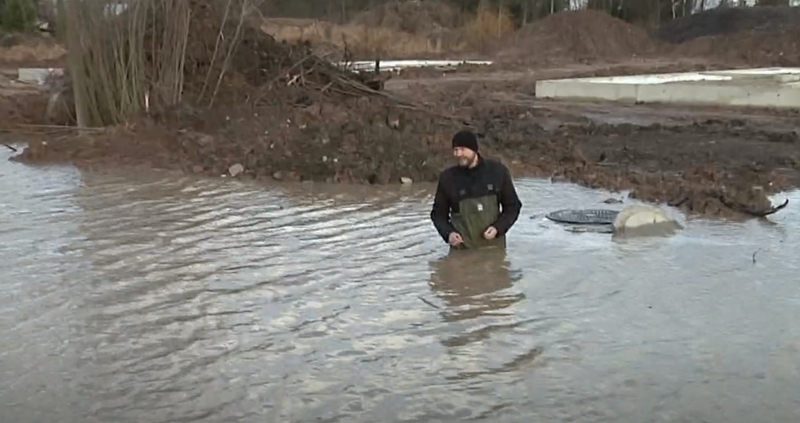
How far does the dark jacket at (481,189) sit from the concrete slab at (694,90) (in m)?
15.0

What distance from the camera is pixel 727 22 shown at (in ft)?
171

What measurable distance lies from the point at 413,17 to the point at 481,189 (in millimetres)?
53297

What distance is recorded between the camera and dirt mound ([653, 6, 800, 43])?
5056cm

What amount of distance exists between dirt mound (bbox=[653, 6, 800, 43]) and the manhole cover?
4213cm

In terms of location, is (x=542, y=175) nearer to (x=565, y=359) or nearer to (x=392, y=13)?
(x=565, y=359)

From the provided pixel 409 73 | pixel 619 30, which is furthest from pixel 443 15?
pixel 409 73

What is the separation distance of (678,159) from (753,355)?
9301 millimetres

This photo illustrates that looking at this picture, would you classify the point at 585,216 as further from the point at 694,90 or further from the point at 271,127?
the point at 694,90

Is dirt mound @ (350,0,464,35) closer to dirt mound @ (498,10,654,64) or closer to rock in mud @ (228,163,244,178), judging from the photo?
dirt mound @ (498,10,654,64)

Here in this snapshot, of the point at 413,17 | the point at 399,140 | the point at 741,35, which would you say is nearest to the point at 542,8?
the point at 413,17

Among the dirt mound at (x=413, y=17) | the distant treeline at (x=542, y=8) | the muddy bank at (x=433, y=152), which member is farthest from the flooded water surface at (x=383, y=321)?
the distant treeline at (x=542, y=8)

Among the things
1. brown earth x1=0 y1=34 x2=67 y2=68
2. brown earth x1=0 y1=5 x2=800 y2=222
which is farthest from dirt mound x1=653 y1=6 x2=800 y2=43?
brown earth x1=0 y1=5 x2=800 y2=222

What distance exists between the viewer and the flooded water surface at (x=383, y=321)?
553 centimetres

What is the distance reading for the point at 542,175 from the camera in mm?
13945
